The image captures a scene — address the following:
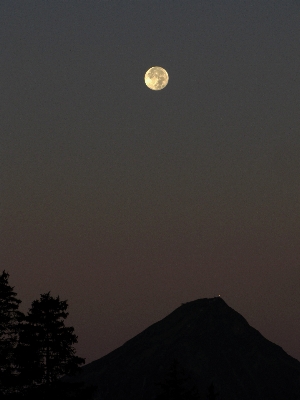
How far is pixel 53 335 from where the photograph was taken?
23750 millimetres

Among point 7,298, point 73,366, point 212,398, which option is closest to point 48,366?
point 73,366

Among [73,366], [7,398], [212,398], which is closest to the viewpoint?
[7,398]

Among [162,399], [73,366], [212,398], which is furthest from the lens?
[212,398]

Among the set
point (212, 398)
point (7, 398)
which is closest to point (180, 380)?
point (212, 398)

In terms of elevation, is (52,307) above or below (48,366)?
above

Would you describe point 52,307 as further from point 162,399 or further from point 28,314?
point 162,399

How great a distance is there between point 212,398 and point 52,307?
20.2 metres

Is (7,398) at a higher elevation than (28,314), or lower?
lower

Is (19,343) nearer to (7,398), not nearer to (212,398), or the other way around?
(7,398)

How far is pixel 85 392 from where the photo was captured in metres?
23.9

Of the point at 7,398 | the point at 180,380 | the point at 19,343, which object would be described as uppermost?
the point at 180,380

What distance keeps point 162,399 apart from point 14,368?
15384mm

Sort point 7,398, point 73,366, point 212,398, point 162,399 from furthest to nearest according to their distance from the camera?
point 212,398 < point 162,399 < point 73,366 < point 7,398

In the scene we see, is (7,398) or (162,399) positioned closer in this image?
(7,398)
